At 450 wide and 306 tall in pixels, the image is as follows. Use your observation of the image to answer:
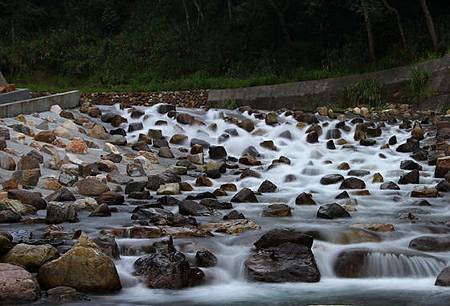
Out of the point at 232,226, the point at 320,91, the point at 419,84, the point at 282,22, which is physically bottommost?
the point at 232,226

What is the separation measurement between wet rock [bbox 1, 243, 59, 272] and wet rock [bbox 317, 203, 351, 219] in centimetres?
320

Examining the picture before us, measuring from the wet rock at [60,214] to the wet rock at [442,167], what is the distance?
18.1ft

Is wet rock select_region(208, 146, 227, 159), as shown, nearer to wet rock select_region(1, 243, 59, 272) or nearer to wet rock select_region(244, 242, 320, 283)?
wet rock select_region(244, 242, 320, 283)

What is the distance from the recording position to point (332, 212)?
7.06m

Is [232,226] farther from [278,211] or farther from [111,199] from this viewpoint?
[111,199]

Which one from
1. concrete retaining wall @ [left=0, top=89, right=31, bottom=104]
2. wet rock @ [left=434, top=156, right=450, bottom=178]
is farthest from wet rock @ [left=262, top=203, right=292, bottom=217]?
concrete retaining wall @ [left=0, top=89, right=31, bottom=104]

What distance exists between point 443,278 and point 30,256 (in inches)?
131

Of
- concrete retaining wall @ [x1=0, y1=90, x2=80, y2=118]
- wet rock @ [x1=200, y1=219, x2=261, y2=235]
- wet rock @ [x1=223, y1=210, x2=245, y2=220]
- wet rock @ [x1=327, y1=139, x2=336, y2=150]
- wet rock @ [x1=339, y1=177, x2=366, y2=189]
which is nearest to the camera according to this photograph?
wet rock @ [x1=200, y1=219, x2=261, y2=235]

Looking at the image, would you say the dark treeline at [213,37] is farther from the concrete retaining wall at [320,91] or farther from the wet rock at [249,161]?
the wet rock at [249,161]

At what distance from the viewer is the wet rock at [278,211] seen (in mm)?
7340

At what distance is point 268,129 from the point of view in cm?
1418

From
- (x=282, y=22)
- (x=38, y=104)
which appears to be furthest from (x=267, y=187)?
(x=282, y=22)

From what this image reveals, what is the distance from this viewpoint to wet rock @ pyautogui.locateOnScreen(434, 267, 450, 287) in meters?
4.95

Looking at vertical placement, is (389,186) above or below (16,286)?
below
